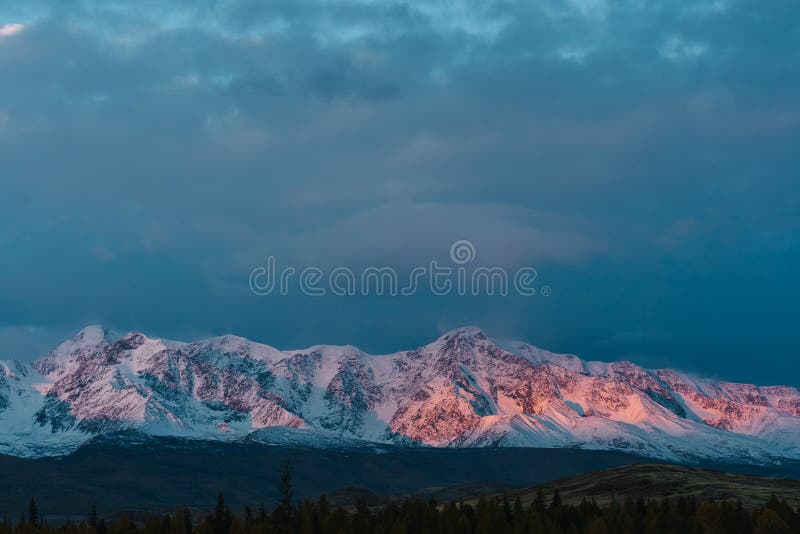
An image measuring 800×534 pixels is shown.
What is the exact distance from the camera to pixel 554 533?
199875 mm

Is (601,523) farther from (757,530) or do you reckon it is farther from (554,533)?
(757,530)

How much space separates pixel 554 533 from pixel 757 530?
37.9 meters

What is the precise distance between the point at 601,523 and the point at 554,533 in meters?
8.99

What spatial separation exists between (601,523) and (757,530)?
2968cm

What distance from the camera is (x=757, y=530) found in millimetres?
199750

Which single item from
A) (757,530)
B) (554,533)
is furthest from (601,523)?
(757,530)

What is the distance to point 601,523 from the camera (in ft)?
648
